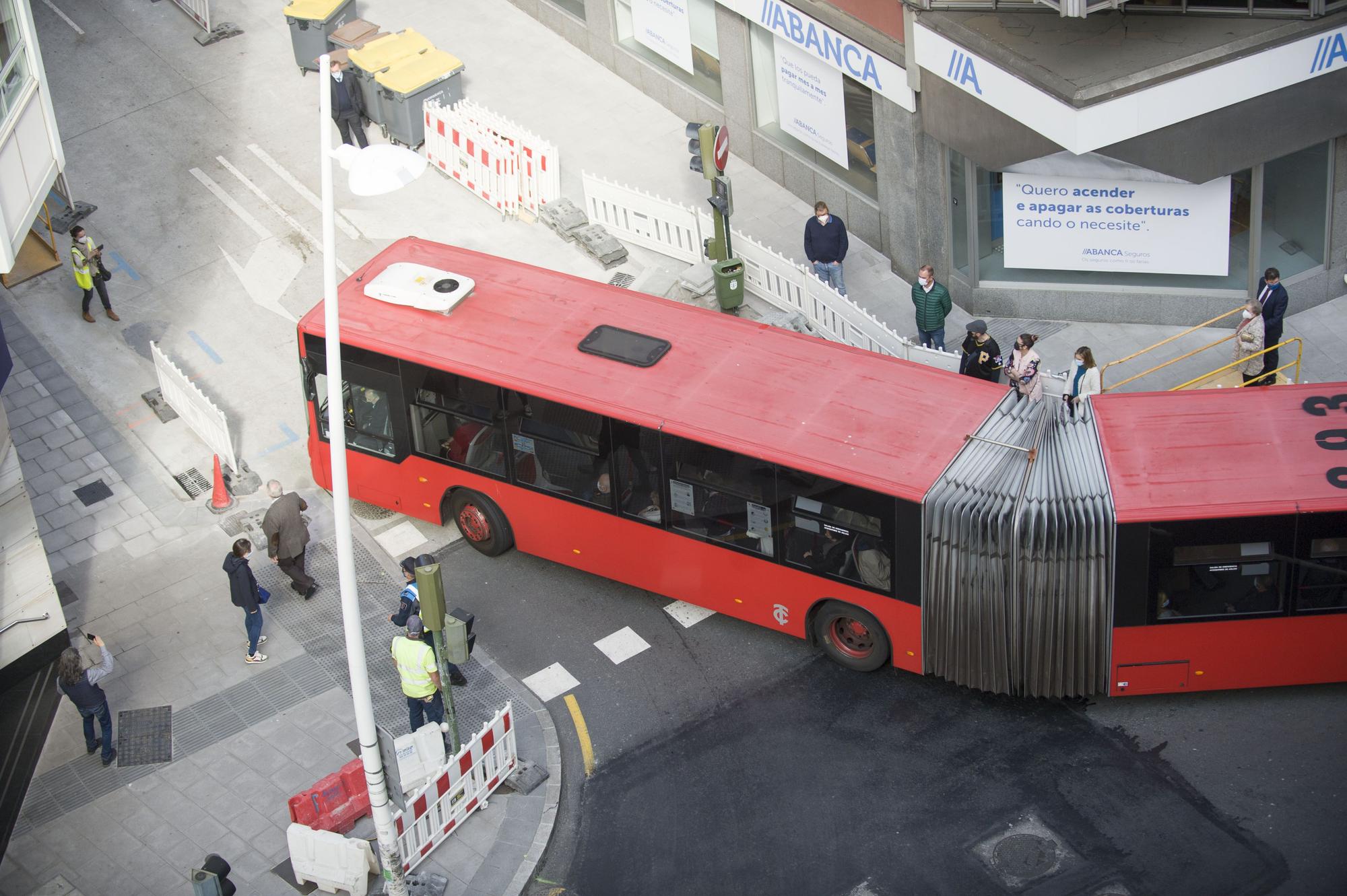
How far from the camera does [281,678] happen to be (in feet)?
56.7

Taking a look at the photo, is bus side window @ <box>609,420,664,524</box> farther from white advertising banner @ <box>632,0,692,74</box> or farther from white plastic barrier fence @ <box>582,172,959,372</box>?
white advertising banner @ <box>632,0,692,74</box>

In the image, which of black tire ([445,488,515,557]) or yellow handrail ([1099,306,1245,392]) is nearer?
black tire ([445,488,515,557])

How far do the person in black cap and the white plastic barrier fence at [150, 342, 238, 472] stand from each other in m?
9.44

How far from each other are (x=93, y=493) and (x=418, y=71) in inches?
382

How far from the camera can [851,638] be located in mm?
16734

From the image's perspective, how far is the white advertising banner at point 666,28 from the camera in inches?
1030

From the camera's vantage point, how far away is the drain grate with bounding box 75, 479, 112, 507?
20.0 m

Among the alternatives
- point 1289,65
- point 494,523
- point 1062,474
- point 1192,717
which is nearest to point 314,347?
point 494,523

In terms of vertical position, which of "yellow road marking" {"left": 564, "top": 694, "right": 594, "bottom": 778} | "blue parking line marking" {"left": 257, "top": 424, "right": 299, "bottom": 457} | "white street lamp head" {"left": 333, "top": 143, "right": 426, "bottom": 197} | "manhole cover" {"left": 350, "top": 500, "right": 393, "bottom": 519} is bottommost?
"yellow road marking" {"left": 564, "top": 694, "right": 594, "bottom": 778}

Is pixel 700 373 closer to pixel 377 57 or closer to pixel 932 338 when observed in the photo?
pixel 932 338

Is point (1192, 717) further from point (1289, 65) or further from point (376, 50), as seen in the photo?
point (376, 50)

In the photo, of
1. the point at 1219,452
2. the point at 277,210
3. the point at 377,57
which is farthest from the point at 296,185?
the point at 1219,452

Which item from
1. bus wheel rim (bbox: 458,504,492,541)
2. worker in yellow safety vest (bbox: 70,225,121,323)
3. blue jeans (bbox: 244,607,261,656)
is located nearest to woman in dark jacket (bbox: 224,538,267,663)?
blue jeans (bbox: 244,607,261,656)

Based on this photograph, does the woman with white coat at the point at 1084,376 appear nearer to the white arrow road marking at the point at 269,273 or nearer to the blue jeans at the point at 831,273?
the blue jeans at the point at 831,273
